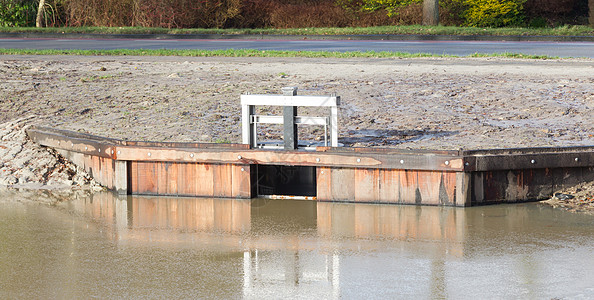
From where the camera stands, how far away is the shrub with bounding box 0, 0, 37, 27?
2869cm

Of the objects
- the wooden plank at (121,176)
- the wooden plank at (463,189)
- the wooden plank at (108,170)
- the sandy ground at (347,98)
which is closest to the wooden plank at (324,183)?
the sandy ground at (347,98)

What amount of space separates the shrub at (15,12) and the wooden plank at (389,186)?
2349cm

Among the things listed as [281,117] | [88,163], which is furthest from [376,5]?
[281,117]

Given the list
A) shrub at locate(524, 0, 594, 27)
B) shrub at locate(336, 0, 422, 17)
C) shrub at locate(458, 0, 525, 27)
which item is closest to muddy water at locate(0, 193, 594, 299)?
shrub at locate(458, 0, 525, 27)

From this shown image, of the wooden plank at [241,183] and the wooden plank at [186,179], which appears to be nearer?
the wooden plank at [241,183]

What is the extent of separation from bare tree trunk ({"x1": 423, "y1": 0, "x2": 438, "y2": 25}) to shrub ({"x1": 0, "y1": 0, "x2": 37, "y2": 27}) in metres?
14.0

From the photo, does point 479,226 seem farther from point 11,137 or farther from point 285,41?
point 285,41

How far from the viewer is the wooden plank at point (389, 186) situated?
8344mm

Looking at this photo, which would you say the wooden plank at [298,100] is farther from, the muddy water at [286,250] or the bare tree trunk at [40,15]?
the bare tree trunk at [40,15]

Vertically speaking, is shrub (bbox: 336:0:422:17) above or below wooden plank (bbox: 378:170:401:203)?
above

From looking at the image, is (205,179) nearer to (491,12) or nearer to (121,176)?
(121,176)

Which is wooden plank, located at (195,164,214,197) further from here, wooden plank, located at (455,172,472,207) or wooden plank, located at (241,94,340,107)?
wooden plank, located at (455,172,472,207)

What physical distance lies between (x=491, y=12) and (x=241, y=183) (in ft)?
73.9

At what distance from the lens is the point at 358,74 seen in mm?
13180
